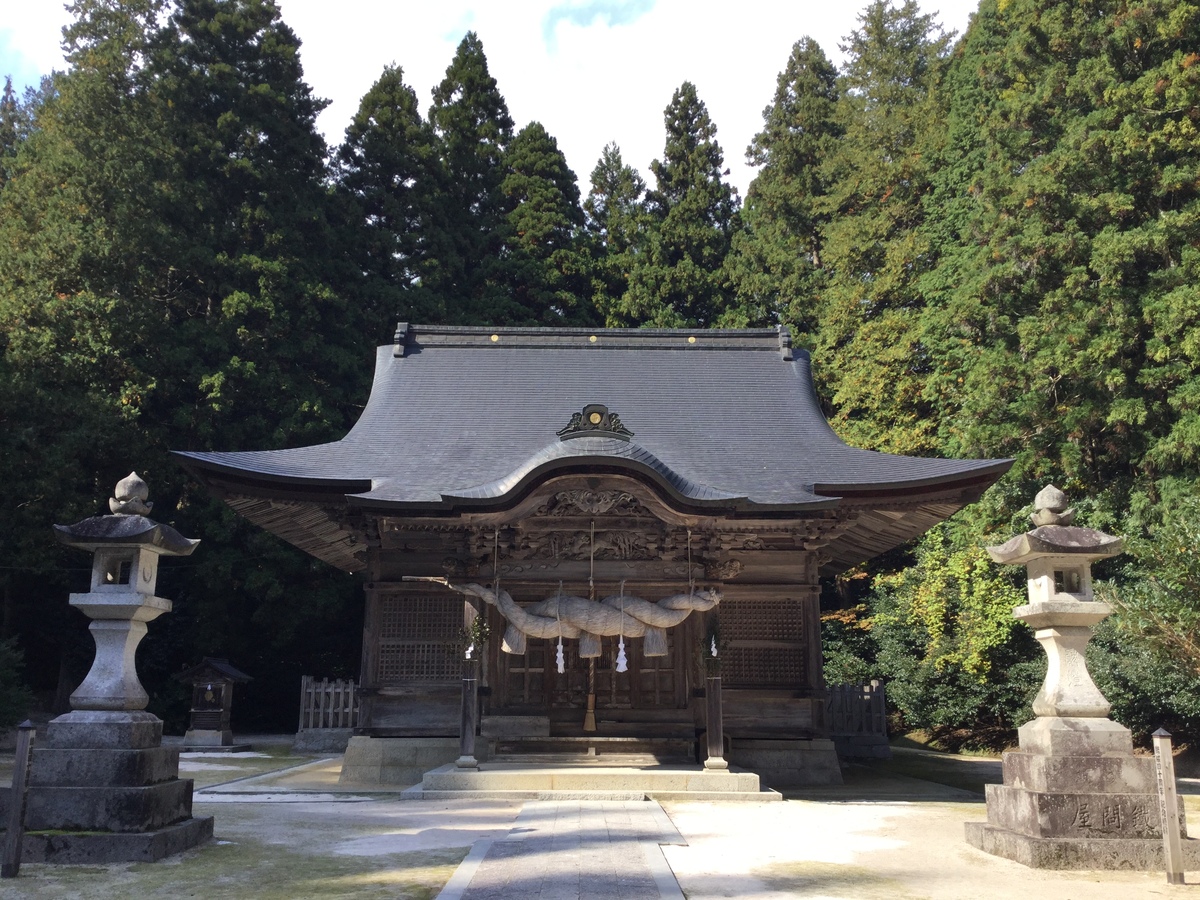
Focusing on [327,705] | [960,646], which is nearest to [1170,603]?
[960,646]

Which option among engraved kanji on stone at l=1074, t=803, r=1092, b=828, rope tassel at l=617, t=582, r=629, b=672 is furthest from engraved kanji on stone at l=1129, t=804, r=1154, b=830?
rope tassel at l=617, t=582, r=629, b=672

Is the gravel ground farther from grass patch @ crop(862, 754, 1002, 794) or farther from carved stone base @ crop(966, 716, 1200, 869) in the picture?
grass patch @ crop(862, 754, 1002, 794)

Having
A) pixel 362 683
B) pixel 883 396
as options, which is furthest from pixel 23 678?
pixel 883 396

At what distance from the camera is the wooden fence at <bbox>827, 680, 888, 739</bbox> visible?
15.9 meters

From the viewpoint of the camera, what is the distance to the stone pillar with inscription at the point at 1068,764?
620 cm

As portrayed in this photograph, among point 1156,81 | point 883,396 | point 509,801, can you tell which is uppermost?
point 1156,81

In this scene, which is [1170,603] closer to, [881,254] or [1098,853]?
[1098,853]

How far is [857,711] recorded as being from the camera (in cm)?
1598

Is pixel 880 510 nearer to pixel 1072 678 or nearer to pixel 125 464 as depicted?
pixel 1072 678

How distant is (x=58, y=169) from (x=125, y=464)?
6732 millimetres

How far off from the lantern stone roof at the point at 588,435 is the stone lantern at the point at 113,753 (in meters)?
3.46

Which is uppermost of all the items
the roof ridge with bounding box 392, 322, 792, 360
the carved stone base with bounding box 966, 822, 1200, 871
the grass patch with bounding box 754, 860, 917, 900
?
the roof ridge with bounding box 392, 322, 792, 360

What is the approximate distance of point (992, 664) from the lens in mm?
16641

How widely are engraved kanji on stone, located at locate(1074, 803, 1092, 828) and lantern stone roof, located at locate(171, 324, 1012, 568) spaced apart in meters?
4.43
